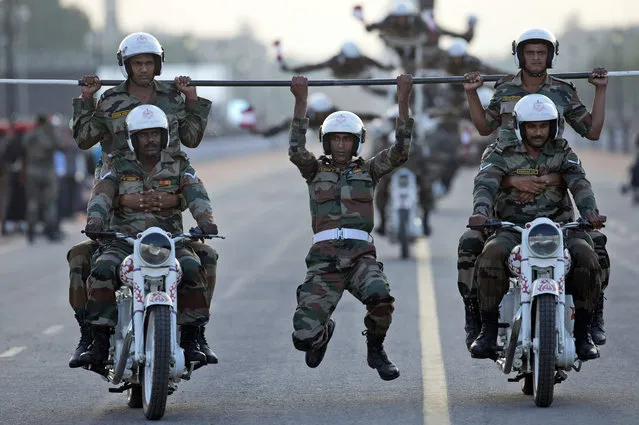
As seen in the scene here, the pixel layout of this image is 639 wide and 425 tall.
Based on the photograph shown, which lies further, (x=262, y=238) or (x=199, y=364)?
(x=262, y=238)

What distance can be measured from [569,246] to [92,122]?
9.89 feet

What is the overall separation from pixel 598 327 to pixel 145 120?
2993 millimetres

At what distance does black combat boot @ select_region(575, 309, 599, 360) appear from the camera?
10.5m

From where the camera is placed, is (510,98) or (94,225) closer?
(94,225)

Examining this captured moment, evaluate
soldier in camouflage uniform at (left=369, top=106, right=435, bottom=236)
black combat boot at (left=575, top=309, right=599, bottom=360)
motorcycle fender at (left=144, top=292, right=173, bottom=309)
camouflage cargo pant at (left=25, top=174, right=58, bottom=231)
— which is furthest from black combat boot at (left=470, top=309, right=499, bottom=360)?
camouflage cargo pant at (left=25, top=174, right=58, bottom=231)

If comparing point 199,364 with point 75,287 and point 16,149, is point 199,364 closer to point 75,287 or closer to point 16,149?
point 75,287

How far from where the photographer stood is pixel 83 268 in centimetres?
1057

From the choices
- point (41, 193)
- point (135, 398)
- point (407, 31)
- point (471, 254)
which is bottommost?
point (41, 193)

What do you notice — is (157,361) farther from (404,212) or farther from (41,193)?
(41,193)

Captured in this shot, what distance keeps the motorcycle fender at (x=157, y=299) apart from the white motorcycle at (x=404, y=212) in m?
12.7

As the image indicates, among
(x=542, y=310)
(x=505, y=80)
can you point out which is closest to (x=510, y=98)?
(x=505, y=80)

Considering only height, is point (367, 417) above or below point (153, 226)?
below

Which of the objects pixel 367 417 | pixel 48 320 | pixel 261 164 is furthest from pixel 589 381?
pixel 261 164

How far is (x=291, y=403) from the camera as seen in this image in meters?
10.7
